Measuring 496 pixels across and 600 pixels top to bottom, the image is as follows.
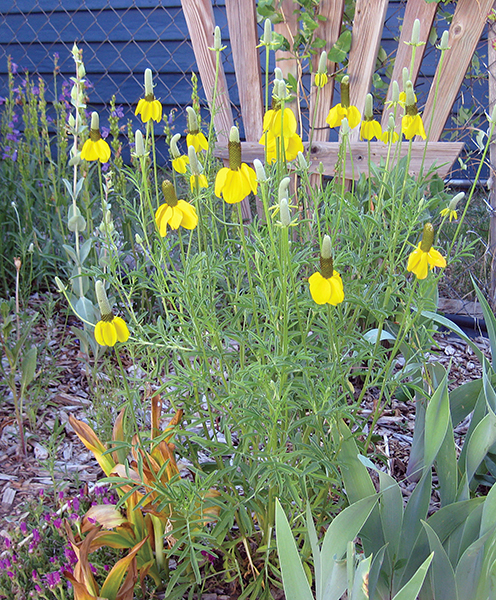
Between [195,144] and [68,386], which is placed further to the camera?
[68,386]

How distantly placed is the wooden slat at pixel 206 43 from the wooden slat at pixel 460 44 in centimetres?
104

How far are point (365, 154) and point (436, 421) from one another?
181cm

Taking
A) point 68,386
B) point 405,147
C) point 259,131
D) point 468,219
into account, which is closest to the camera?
point 68,386

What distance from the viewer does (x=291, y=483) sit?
1070mm

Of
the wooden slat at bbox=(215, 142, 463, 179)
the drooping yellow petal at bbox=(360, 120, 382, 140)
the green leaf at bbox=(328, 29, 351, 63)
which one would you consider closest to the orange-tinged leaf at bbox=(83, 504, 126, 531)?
the drooping yellow petal at bbox=(360, 120, 382, 140)

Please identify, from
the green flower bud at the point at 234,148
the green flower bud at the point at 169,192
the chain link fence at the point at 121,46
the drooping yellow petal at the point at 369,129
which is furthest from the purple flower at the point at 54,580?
the chain link fence at the point at 121,46

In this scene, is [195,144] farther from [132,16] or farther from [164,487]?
[132,16]

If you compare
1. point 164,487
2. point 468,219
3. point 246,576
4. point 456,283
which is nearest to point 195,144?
point 164,487

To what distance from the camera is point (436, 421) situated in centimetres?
115

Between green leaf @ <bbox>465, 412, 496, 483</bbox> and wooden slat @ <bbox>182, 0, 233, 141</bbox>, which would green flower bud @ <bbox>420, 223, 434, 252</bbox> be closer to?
green leaf @ <bbox>465, 412, 496, 483</bbox>

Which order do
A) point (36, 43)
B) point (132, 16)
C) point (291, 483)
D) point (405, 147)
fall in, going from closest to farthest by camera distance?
1. point (291, 483)
2. point (405, 147)
3. point (132, 16)
4. point (36, 43)

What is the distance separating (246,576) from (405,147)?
201cm

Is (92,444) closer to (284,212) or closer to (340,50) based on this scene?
(284,212)

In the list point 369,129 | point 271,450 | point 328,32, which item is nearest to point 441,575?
point 271,450
